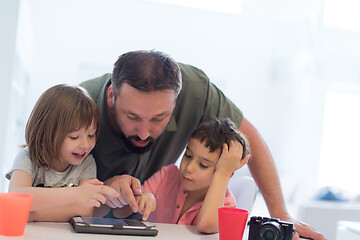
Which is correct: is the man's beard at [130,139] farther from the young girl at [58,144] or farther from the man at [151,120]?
the young girl at [58,144]

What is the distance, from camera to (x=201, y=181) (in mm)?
1280

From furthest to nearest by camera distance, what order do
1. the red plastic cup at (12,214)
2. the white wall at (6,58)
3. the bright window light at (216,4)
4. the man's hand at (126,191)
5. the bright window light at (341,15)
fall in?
the bright window light at (341,15)
the bright window light at (216,4)
the white wall at (6,58)
the man's hand at (126,191)
the red plastic cup at (12,214)

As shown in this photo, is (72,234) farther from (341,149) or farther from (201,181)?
(341,149)

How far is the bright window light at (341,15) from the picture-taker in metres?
5.87

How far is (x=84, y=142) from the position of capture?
112cm

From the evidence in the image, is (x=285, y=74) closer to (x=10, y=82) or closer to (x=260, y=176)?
(x=10, y=82)

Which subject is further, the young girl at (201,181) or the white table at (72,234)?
the young girl at (201,181)

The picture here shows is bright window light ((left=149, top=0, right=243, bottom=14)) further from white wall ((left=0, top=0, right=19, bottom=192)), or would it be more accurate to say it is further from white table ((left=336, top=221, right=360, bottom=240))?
white table ((left=336, top=221, right=360, bottom=240))

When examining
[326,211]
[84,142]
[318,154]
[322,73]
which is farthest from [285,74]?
[84,142]

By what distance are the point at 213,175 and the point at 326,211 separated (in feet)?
7.75

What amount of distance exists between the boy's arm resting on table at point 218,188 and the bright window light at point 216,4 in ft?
15.3

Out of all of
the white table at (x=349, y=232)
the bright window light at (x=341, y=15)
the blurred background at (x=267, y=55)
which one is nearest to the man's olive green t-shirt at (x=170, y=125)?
the white table at (x=349, y=232)

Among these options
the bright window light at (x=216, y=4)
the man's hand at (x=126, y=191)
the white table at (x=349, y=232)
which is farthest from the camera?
the bright window light at (x=216, y=4)

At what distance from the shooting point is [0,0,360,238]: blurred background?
5.30m
